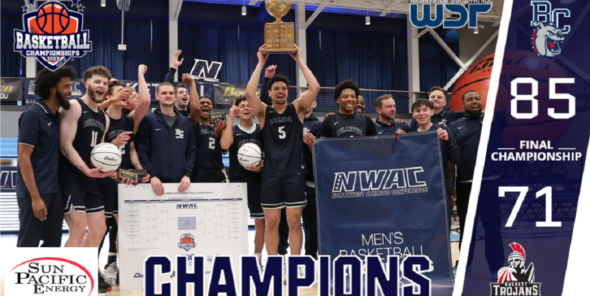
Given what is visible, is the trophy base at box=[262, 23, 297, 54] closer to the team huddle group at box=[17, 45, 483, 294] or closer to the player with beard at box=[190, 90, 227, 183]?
the team huddle group at box=[17, 45, 483, 294]

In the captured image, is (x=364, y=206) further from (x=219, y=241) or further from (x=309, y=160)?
(x=219, y=241)

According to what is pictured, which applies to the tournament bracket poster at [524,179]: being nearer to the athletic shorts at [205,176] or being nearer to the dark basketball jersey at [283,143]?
the dark basketball jersey at [283,143]

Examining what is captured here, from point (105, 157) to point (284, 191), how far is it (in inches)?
63.7

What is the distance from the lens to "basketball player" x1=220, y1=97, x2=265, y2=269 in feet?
15.6

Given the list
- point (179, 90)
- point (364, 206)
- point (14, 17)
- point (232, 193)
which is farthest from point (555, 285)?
point (14, 17)

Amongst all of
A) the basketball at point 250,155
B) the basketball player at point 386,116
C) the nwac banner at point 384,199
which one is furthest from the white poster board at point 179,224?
the basketball player at point 386,116

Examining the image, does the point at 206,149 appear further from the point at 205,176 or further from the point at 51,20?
the point at 51,20

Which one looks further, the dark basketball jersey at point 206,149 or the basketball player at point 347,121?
the dark basketball jersey at point 206,149

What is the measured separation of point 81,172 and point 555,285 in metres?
4.55

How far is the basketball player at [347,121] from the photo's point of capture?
4.49m

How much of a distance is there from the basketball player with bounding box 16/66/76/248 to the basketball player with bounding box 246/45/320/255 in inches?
64.5

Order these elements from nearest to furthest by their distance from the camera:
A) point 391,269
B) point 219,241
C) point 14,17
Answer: point 391,269 < point 219,241 < point 14,17

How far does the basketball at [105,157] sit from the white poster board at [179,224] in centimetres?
47

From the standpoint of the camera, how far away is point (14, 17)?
1458 centimetres
